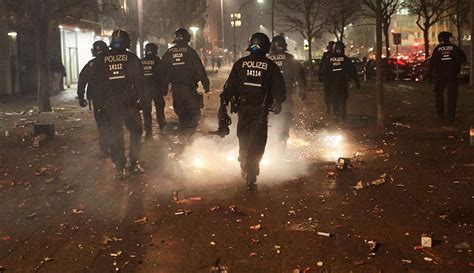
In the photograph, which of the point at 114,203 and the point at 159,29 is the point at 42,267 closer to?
the point at 114,203

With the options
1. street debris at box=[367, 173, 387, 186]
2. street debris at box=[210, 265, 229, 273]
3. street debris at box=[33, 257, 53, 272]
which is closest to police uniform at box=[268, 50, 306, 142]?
street debris at box=[367, 173, 387, 186]

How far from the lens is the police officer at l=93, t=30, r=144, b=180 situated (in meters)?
7.99

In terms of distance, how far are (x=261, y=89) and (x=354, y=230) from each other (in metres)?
2.33

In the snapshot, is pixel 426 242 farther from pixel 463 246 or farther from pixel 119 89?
pixel 119 89

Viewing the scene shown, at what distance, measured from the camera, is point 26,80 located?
1096 inches

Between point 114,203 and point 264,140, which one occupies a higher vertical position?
point 264,140

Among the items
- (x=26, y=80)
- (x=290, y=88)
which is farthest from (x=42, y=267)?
(x=26, y=80)

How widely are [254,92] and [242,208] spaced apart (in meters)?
1.51

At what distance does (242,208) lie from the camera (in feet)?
21.4

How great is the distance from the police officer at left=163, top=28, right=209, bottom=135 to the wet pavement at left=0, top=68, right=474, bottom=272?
33.1 inches

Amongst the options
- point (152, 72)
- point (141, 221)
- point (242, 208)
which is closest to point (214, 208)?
point (242, 208)

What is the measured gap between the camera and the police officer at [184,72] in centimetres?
1102

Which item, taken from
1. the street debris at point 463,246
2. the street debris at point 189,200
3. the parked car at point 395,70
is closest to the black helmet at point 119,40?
the street debris at point 189,200

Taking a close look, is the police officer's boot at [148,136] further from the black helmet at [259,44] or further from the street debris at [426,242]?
the street debris at [426,242]
